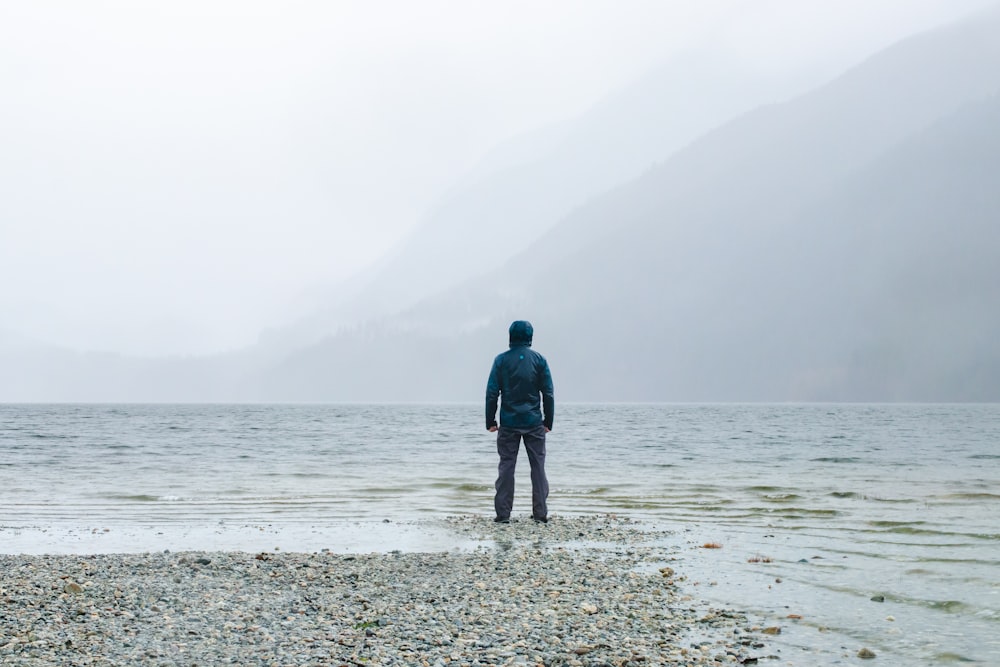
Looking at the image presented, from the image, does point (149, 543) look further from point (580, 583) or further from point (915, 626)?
point (915, 626)

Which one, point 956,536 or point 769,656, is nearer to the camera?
point 769,656

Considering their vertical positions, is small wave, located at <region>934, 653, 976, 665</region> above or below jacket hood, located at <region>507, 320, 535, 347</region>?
below

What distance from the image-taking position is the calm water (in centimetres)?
848

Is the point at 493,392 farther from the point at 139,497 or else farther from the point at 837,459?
the point at 837,459

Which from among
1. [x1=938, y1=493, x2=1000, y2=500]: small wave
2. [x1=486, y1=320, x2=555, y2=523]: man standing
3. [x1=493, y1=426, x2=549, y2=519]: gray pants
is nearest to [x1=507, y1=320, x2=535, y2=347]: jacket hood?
[x1=486, y1=320, x2=555, y2=523]: man standing

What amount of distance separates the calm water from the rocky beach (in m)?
0.85

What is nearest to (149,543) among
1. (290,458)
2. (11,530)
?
(11,530)

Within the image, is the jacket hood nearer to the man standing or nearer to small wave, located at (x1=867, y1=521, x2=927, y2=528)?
the man standing

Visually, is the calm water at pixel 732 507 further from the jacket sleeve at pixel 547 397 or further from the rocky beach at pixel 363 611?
the jacket sleeve at pixel 547 397

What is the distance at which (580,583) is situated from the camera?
30.8ft

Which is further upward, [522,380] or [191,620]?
[522,380]

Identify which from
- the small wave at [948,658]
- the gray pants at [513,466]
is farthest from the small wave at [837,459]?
the small wave at [948,658]

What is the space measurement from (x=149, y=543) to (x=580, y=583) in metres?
6.94

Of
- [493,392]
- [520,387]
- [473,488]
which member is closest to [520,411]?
[520,387]
